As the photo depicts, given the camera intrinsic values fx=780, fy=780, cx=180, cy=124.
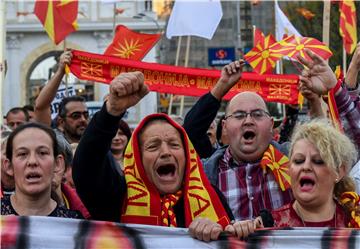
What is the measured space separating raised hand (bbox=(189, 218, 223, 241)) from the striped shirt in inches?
29.8

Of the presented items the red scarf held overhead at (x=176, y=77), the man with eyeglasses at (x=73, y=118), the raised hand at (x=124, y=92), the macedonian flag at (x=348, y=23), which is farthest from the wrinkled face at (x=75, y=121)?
the macedonian flag at (x=348, y=23)

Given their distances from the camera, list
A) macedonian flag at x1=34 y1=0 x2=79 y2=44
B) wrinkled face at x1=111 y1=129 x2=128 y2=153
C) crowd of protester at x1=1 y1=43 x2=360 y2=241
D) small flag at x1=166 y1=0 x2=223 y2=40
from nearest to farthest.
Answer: crowd of protester at x1=1 y1=43 x2=360 y2=241, wrinkled face at x1=111 y1=129 x2=128 y2=153, small flag at x1=166 y1=0 x2=223 y2=40, macedonian flag at x1=34 y1=0 x2=79 y2=44

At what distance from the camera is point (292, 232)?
326 cm

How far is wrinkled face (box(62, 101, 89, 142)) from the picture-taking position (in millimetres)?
6117

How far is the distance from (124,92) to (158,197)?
54cm

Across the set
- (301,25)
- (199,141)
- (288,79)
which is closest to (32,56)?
(301,25)

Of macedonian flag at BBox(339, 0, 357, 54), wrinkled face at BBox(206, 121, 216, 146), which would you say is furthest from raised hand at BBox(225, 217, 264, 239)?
macedonian flag at BBox(339, 0, 357, 54)

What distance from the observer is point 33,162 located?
11.1ft

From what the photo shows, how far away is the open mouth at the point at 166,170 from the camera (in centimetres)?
351

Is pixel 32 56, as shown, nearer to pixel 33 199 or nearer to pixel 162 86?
pixel 162 86

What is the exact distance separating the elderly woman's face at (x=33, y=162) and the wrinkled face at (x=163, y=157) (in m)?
0.42

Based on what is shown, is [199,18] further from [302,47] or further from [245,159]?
[245,159]

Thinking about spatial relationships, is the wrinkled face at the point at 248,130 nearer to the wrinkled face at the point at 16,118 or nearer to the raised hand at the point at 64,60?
the raised hand at the point at 64,60

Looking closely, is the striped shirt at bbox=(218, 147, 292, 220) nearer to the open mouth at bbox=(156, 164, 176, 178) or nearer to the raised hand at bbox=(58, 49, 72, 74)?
the open mouth at bbox=(156, 164, 176, 178)
